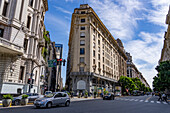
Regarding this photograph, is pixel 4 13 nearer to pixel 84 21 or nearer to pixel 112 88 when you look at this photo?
pixel 84 21

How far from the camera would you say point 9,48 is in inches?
774

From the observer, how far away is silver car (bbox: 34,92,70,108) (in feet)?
42.6

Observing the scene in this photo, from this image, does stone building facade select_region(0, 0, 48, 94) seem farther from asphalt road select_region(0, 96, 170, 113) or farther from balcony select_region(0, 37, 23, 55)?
asphalt road select_region(0, 96, 170, 113)

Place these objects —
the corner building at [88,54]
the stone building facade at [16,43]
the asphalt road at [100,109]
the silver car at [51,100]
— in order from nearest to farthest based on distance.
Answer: the asphalt road at [100,109] → the silver car at [51,100] → the stone building facade at [16,43] → the corner building at [88,54]

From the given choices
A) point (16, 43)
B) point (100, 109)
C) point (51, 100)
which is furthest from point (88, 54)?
point (100, 109)

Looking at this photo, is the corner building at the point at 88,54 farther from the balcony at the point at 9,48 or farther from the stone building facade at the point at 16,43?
the balcony at the point at 9,48

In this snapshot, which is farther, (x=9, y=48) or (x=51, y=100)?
(x=9, y=48)

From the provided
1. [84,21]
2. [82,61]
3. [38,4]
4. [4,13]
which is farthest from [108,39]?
[4,13]

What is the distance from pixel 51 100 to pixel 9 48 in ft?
36.0

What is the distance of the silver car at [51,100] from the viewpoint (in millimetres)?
12983

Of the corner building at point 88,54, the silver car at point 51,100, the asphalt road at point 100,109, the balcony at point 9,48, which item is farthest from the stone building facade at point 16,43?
the corner building at point 88,54

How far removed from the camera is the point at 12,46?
67.1 ft

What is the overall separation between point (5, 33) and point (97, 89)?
1308 inches

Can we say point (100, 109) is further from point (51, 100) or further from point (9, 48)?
point (9, 48)
